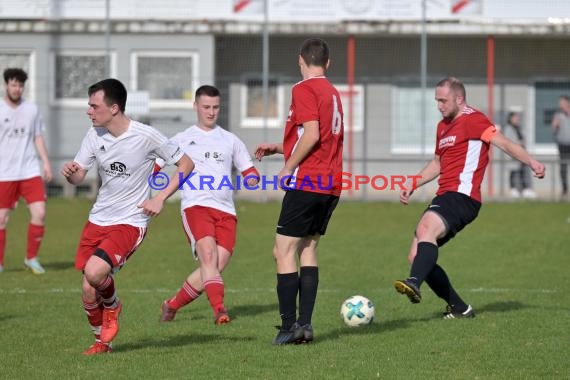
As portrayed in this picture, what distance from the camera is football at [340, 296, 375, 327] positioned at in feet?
29.2

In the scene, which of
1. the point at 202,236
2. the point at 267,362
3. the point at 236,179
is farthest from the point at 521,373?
the point at 236,179

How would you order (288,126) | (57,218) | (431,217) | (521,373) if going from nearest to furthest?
(521,373) → (288,126) → (431,217) → (57,218)

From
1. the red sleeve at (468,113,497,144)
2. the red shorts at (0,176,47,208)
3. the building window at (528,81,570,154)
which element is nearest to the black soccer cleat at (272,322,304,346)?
the red sleeve at (468,113,497,144)

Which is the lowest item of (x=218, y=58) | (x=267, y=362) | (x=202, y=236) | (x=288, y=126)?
(x=267, y=362)

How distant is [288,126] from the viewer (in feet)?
26.0

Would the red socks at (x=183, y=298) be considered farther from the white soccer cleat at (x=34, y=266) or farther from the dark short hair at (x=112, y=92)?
the white soccer cleat at (x=34, y=266)

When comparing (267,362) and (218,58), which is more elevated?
(218,58)

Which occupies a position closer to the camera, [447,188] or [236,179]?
[447,188]

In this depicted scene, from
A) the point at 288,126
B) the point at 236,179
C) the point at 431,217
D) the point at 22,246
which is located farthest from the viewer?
the point at 236,179

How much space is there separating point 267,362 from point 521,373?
5.15 feet

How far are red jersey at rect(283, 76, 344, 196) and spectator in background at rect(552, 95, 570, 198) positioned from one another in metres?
16.3

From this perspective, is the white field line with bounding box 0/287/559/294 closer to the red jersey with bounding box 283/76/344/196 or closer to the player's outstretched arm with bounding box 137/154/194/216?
the red jersey with bounding box 283/76/344/196

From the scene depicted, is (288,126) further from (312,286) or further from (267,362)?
(267,362)

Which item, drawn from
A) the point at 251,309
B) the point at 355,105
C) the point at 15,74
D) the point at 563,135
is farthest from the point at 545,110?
the point at 251,309
